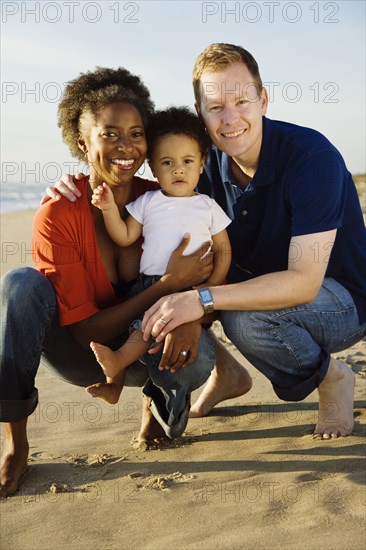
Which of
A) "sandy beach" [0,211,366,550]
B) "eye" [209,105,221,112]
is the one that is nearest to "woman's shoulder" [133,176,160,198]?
"eye" [209,105,221,112]

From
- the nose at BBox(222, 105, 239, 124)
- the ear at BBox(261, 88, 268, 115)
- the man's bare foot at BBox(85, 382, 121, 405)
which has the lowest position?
the man's bare foot at BBox(85, 382, 121, 405)

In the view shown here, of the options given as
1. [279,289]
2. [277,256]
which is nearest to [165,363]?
[279,289]

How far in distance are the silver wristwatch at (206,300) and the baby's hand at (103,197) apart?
0.55 metres

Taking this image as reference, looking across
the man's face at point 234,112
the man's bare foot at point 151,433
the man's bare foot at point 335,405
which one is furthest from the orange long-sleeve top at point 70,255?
the man's bare foot at point 335,405

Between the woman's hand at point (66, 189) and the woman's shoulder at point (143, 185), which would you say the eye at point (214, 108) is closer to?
the woman's shoulder at point (143, 185)

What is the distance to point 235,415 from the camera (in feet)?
12.5

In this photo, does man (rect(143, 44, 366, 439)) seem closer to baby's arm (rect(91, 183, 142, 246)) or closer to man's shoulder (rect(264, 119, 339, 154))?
man's shoulder (rect(264, 119, 339, 154))

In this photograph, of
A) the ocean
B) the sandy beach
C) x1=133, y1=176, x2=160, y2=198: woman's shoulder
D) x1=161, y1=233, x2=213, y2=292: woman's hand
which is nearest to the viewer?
the sandy beach

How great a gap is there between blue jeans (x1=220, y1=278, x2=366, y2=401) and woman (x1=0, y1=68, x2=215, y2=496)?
0.20m

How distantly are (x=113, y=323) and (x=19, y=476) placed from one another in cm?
75

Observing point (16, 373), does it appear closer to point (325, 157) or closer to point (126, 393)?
point (126, 393)

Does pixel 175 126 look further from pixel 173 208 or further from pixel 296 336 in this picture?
pixel 296 336

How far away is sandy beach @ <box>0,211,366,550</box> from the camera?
2508mm

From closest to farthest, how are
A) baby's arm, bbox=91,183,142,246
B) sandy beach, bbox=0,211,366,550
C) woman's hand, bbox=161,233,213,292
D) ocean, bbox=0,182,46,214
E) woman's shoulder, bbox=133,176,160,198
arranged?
1. sandy beach, bbox=0,211,366,550
2. baby's arm, bbox=91,183,142,246
3. woman's hand, bbox=161,233,213,292
4. woman's shoulder, bbox=133,176,160,198
5. ocean, bbox=0,182,46,214
